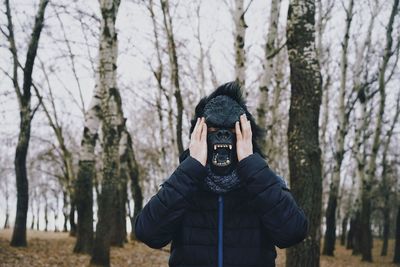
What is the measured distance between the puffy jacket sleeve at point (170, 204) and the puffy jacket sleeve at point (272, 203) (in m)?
0.24

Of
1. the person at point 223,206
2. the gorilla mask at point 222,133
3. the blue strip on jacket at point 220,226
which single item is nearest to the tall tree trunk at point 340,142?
the gorilla mask at point 222,133

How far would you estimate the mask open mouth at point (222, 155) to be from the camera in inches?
89.7

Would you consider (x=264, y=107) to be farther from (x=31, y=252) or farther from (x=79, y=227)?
(x=31, y=252)

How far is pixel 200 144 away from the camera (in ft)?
7.68

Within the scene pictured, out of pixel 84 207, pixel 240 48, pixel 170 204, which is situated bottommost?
pixel 84 207

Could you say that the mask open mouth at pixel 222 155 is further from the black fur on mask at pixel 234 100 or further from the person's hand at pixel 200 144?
the black fur on mask at pixel 234 100

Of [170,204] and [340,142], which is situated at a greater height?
[340,142]

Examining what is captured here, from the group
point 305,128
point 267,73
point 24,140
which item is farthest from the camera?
point 24,140

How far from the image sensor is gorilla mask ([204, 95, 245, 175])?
2301 millimetres

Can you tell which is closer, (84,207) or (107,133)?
(107,133)

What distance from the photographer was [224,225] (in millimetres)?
2279

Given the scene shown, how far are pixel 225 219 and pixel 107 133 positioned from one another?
8.50m

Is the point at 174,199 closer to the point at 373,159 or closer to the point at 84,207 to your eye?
the point at 84,207

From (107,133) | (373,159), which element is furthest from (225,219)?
(373,159)
